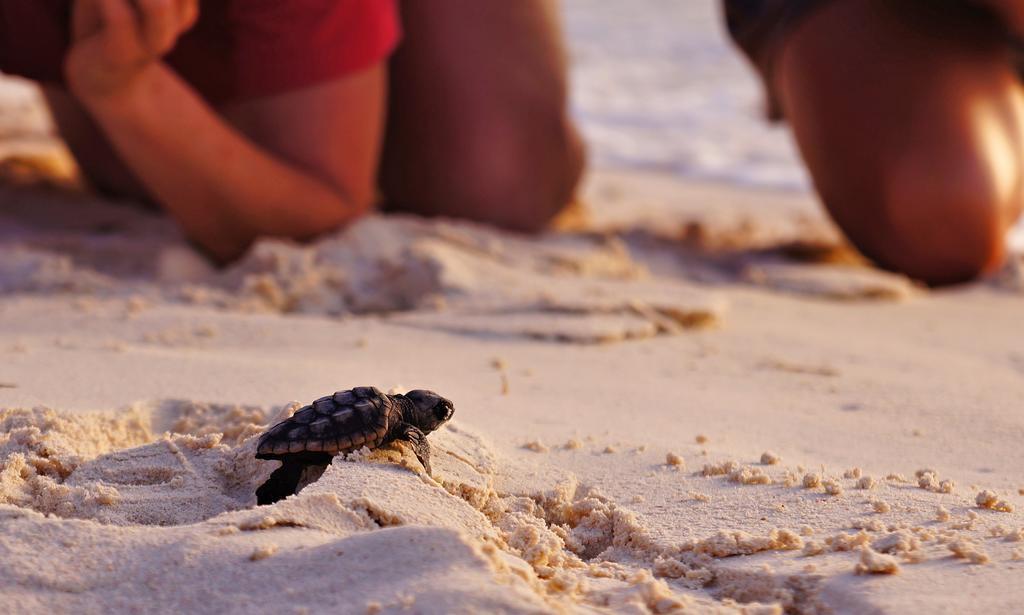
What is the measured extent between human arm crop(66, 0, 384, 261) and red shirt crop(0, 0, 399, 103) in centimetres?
5

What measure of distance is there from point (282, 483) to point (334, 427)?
7 cm

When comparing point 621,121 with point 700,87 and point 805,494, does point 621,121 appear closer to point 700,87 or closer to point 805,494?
point 700,87

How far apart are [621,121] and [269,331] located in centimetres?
376

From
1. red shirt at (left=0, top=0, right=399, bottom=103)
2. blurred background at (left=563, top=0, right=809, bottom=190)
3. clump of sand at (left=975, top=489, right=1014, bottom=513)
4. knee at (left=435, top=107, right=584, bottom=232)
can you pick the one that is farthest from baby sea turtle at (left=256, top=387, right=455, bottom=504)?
blurred background at (left=563, top=0, right=809, bottom=190)

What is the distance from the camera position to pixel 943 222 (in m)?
2.44

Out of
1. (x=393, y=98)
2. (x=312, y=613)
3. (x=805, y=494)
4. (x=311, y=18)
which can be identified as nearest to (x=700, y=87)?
(x=393, y=98)

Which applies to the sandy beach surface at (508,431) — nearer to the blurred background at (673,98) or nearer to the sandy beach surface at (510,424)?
the sandy beach surface at (510,424)

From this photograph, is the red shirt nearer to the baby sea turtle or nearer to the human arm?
the human arm

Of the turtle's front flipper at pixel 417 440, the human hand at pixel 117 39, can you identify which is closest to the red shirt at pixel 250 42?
the human hand at pixel 117 39

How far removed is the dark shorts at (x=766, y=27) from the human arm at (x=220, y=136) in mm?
1101

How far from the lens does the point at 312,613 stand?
2.58 feet

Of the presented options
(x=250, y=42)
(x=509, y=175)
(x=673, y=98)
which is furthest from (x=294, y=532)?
(x=673, y=98)

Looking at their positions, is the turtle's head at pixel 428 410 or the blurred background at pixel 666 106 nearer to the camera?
the turtle's head at pixel 428 410

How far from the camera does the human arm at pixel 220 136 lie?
1.92m
